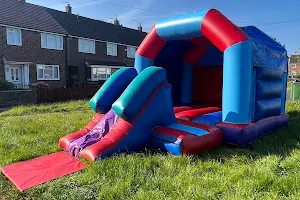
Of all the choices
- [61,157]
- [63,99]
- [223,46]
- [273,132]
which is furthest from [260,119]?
[63,99]

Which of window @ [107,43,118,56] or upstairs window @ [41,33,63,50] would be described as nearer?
upstairs window @ [41,33,63,50]

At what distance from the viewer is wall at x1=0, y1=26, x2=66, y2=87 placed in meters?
18.0

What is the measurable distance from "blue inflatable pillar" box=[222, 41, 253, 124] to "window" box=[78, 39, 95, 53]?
20.5 metres

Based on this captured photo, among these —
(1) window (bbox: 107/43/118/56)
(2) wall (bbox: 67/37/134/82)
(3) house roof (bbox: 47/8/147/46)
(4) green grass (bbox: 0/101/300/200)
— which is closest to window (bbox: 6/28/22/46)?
(2) wall (bbox: 67/37/134/82)

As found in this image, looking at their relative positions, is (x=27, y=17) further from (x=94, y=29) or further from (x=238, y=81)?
(x=238, y=81)

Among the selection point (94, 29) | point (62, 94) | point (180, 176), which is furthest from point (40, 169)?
point (94, 29)

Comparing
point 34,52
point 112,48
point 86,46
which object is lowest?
point 34,52

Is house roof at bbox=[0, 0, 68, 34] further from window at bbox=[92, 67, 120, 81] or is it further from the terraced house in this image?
window at bbox=[92, 67, 120, 81]

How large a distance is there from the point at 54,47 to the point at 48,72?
2072 mm

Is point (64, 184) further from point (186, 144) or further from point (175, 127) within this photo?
point (175, 127)

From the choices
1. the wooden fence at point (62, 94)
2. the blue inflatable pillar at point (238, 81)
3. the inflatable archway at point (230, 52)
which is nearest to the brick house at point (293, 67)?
the wooden fence at point (62, 94)

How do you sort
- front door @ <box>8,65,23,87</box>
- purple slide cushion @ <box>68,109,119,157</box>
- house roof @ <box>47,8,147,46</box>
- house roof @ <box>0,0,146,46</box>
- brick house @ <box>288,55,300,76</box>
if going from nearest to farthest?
purple slide cushion @ <box>68,109,119,157</box>, front door @ <box>8,65,23,87</box>, house roof @ <box>0,0,146,46</box>, house roof @ <box>47,8,147,46</box>, brick house @ <box>288,55,300,76</box>

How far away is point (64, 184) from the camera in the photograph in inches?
117

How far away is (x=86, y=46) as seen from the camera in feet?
77.8
